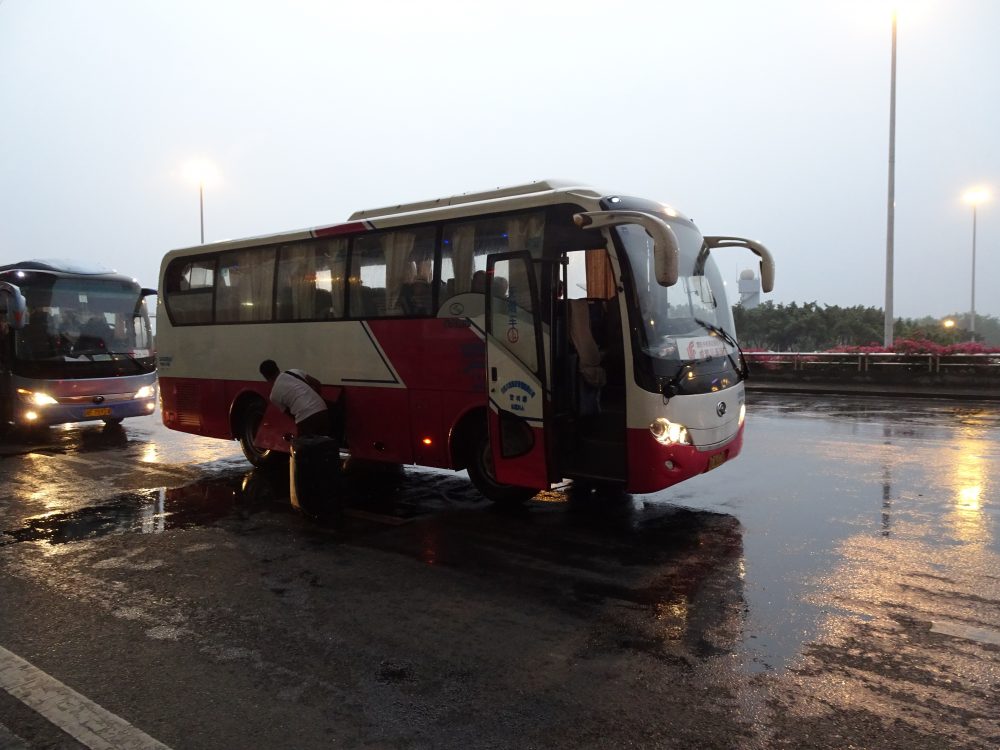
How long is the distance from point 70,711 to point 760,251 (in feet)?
24.5

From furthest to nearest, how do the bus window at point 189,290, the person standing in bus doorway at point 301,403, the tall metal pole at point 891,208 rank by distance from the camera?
the tall metal pole at point 891,208 → the bus window at point 189,290 → the person standing in bus doorway at point 301,403

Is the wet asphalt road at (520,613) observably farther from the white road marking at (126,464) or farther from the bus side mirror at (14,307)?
the bus side mirror at (14,307)

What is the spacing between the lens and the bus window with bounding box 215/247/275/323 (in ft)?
31.6

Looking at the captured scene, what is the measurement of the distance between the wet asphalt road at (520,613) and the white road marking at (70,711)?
5 cm

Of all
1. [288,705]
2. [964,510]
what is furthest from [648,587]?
[964,510]

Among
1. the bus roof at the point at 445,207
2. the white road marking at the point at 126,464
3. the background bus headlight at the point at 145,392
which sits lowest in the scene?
the white road marking at the point at 126,464

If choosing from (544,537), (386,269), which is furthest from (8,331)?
(544,537)

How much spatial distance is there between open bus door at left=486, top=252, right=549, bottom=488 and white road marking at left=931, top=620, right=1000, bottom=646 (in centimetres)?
326

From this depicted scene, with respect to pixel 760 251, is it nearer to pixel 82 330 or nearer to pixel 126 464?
pixel 126 464

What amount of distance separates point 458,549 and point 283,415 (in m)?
3.62

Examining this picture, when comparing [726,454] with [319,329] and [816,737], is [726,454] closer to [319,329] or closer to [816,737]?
[816,737]

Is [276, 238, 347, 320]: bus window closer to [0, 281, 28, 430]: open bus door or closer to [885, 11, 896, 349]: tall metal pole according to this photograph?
[0, 281, 28, 430]: open bus door

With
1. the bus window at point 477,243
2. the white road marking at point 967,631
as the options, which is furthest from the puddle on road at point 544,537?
the bus window at point 477,243

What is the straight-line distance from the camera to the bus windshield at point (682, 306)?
6422mm
